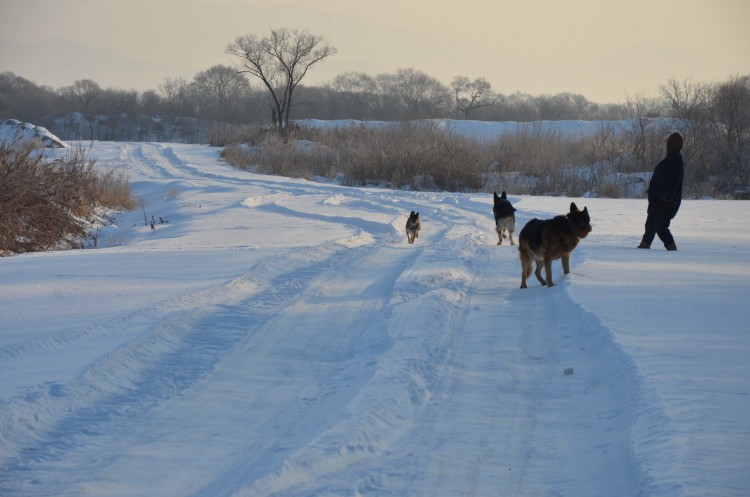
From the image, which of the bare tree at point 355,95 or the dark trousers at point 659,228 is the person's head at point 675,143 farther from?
the bare tree at point 355,95

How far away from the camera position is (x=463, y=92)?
102 metres

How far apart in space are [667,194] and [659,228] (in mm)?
557

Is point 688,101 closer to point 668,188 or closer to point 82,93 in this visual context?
point 668,188

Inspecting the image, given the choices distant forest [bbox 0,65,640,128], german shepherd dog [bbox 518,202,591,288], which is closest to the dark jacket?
german shepherd dog [bbox 518,202,591,288]

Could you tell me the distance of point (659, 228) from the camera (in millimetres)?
10961

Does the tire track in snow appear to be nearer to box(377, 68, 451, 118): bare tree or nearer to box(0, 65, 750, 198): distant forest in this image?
box(0, 65, 750, 198): distant forest

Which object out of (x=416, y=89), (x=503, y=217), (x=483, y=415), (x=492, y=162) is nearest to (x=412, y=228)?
(x=503, y=217)

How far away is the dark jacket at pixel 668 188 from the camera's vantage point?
10.9 metres

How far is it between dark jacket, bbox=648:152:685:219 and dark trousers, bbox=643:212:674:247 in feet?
0.21

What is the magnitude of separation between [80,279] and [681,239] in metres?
9.99

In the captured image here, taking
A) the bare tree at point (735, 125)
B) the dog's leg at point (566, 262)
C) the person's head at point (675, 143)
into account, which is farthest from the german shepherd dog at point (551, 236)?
the bare tree at point (735, 125)

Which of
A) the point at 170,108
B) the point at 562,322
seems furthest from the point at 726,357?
the point at 170,108

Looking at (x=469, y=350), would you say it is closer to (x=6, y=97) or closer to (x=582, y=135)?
(x=582, y=135)

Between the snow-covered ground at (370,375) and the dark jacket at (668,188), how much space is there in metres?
0.83
